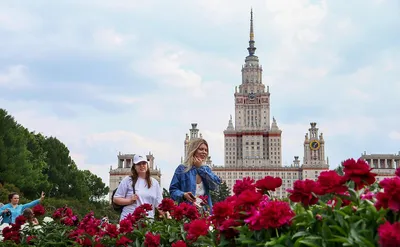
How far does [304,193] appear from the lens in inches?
180

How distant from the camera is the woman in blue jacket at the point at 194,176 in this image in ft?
28.9

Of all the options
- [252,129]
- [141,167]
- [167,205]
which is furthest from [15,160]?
[252,129]

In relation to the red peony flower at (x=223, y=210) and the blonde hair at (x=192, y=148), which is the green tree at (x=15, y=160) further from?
the red peony flower at (x=223, y=210)

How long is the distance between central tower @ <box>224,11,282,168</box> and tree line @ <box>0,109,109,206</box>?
7829 centimetres

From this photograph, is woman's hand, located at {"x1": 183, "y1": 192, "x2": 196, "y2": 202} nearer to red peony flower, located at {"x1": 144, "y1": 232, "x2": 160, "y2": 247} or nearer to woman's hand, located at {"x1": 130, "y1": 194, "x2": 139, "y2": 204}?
woman's hand, located at {"x1": 130, "y1": 194, "x2": 139, "y2": 204}

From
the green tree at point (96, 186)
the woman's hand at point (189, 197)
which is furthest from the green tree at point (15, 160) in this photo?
the woman's hand at point (189, 197)

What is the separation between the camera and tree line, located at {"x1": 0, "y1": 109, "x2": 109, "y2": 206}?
40938 millimetres

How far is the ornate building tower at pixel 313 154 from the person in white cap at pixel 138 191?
120 m

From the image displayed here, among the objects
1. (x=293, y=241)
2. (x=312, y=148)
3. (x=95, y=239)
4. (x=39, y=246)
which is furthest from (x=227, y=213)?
(x=312, y=148)

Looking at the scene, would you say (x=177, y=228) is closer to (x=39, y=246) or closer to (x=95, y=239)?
(x=95, y=239)

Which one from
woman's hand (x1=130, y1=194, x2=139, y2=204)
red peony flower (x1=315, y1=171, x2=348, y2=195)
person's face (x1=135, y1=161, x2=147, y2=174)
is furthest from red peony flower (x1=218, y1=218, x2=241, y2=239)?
person's face (x1=135, y1=161, x2=147, y2=174)

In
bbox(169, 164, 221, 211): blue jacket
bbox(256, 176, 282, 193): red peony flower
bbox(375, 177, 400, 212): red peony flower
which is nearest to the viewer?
bbox(375, 177, 400, 212): red peony flower

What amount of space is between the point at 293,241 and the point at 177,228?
2470mm

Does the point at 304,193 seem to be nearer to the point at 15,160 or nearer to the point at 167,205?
the point at 167,205
